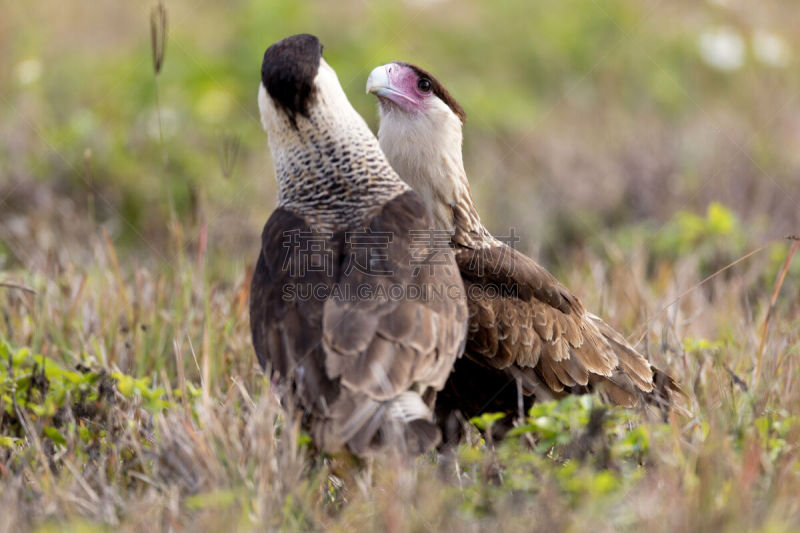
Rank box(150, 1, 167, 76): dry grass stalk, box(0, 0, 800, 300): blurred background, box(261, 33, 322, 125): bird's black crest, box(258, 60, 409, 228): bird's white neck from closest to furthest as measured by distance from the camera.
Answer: box(261, 33, 322, 125): bird's black crest, box(258, 60, 409, 228): bird's white neck, box(150, 1, 167, 76): dry grass stalk, box(0, 0, 800, 300): blurred background

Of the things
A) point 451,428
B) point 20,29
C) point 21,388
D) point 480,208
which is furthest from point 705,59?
point 21,388

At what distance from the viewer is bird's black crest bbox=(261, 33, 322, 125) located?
8.87ft

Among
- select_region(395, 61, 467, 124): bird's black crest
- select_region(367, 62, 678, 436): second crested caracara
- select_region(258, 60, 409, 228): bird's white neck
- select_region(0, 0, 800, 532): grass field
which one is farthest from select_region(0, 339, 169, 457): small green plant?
select_region(395, 61, 467, 124): bird's black crest

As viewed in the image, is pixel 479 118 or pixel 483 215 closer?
pixel 483 215

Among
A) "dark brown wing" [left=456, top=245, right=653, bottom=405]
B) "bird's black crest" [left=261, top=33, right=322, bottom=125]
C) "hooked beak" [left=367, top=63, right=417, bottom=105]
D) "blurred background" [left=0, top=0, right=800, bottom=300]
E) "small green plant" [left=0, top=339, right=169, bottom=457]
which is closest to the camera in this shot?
"bird's black crest" [left=261, top=33, right=322, bottom=125]

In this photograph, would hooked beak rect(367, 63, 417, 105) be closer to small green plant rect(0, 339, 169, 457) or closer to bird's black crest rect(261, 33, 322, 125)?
bird's black crest rect(261, 33, 322, 125)

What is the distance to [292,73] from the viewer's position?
8.86 ft

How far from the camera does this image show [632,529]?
214 centimetres

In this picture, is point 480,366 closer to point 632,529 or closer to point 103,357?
point 632,529

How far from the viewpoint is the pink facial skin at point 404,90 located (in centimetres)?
326

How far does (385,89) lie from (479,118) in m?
4.97

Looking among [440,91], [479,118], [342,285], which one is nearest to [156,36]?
[440,91]

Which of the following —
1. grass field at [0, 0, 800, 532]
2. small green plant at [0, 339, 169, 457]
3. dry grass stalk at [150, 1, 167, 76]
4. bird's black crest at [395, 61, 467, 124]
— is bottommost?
small green plant at [0, 339, 169, 457]

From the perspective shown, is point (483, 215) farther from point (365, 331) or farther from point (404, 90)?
point (365, 331)
